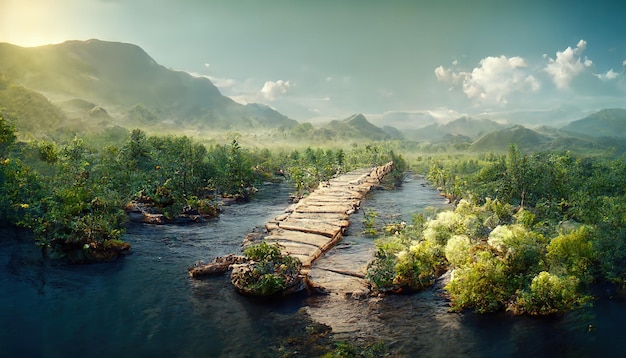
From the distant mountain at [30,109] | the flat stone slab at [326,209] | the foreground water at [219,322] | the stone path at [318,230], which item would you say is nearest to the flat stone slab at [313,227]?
the stone path at [318,230]

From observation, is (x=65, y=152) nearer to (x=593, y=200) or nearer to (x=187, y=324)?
(x=187, y=324)

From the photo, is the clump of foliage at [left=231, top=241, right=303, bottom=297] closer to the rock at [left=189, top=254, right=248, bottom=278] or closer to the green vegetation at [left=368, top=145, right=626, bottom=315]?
the rock at [left=189, top=254, right=248, bottom=278]

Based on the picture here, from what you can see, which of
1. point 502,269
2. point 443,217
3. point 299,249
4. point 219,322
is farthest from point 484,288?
point 219,322

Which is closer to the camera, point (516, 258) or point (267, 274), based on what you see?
point (516, 258)

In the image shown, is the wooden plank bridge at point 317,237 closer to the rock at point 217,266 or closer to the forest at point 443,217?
the rock at point 217,266

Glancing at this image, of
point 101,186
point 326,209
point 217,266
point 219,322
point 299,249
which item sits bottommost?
point 219,322

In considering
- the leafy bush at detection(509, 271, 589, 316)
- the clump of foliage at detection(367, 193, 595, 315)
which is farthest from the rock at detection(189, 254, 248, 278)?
the leafy bush at detection(509, 271, 589, 316)

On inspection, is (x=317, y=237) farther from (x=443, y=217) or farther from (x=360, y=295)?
(x=360, y=295)
